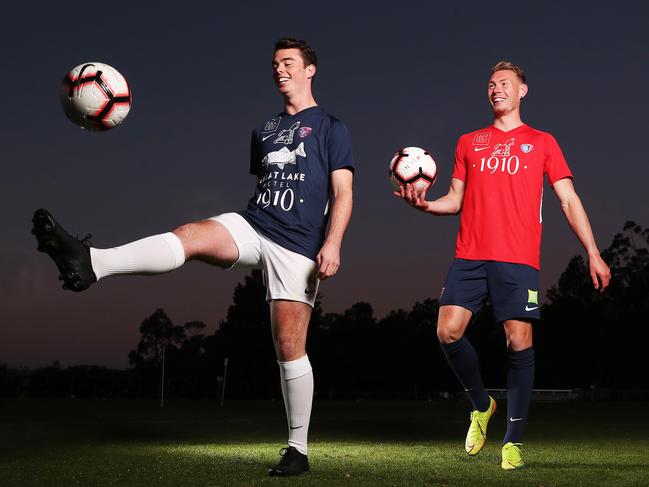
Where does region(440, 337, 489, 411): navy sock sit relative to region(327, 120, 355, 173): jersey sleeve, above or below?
below

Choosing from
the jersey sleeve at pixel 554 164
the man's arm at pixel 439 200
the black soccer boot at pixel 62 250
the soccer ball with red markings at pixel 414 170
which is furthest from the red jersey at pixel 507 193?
the black soccer boot at pixel 62 250

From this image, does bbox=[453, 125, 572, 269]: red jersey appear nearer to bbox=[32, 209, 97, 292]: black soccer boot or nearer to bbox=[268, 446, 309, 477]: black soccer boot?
bbox=[268, 446, 309, 477]: black soccer boot

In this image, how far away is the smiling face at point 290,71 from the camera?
20.0 feet

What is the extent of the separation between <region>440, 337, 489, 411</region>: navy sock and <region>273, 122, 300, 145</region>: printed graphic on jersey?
2.10 metres

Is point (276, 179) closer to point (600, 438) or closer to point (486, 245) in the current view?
point (486, 245)

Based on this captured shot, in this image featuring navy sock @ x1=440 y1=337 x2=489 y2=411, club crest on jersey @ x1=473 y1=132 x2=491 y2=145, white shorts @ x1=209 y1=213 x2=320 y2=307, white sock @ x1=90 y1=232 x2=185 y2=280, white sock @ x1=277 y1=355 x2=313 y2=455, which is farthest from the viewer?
club crest on jersey @ x1=473 y1=132 x2=491 y2=145

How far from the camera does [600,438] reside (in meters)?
10.2

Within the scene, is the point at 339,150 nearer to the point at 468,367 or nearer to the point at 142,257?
the point at 142,257

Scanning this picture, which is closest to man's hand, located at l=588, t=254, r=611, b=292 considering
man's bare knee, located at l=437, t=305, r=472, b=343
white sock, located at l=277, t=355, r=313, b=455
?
man's bare knee, located at l=437, t=305, r=472, b=343

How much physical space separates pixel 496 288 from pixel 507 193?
0.78 meters

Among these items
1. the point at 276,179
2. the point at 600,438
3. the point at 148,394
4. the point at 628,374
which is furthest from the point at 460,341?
the point at 148,394

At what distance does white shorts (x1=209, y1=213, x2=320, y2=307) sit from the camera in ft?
18.4

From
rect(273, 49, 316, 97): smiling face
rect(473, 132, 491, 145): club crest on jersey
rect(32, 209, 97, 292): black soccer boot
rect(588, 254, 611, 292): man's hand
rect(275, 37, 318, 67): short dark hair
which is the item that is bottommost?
rect(32, 209, 97, 292): black soccer boot

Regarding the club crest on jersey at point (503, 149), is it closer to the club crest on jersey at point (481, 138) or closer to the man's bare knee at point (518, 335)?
the club crest on jersey at point (481, 138)
